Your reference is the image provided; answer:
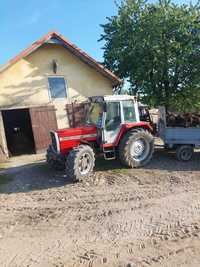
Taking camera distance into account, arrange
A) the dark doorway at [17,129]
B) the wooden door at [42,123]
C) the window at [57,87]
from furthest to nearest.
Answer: the dark doorway at [17,129] → the window at [57,87] → the wooden door at [42,123]

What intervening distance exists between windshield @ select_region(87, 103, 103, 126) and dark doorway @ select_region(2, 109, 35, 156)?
21.6 feet

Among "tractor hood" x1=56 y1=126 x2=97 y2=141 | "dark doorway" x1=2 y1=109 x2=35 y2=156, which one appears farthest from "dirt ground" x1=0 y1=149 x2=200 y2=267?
"dark doorway" x1=2 y1=109 x2=35 y2=156

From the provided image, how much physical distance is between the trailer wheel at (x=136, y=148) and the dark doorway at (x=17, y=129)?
7304 millimetres

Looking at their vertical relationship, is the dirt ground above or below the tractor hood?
below

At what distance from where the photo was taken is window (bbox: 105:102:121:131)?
25.7 ft

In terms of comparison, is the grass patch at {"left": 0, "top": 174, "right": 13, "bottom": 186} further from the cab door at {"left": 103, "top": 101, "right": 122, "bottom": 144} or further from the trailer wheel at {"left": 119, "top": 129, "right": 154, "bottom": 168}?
the trailer wheel at {"left": 119, "top": 129, "right": 154, "bottom": 168}

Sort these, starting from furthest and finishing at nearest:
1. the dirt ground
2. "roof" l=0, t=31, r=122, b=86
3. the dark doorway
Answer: the dark doorway → "roof" l=0, t=31, r=122, b=86 → the dirt ground

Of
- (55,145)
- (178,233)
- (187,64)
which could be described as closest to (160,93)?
(187,64)

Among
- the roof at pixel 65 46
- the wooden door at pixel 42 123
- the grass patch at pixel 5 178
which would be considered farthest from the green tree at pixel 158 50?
the grass patch at pixel 5 178

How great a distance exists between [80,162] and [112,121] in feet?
5.41

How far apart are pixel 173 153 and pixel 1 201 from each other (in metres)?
6.24

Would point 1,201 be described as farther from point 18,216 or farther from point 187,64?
point 187,64

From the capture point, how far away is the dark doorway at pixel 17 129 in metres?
14.3

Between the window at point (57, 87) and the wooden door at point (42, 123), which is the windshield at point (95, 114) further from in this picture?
the window at point (57, 87)
